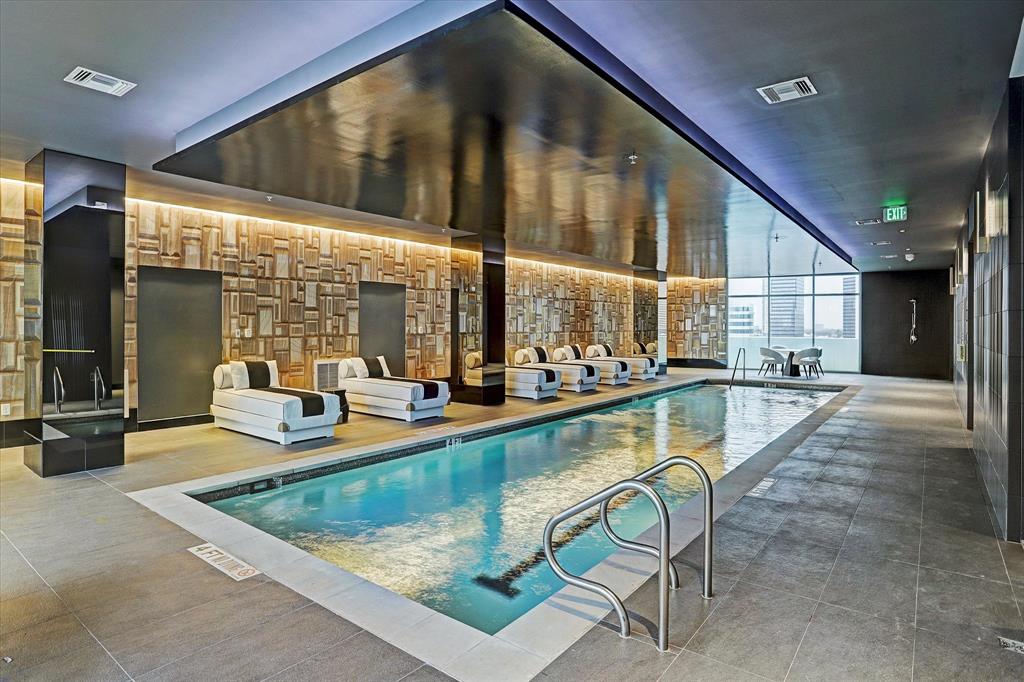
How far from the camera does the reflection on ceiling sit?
128 inches

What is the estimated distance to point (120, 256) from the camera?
5703mm

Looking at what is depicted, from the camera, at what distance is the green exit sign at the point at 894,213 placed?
766 cm

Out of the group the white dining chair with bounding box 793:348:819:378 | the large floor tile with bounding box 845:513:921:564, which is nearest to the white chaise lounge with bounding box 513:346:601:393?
the white dining chair with bounding box 793:348:819:378

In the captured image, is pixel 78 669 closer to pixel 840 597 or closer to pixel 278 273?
pixel 840 597

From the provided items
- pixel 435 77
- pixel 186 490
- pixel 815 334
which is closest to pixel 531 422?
pixel 186 490

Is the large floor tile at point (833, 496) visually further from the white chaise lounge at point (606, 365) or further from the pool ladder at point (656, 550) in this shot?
the white chaise lounge at point (606, 365)

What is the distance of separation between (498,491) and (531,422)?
10.3ft

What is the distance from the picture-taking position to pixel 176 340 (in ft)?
26.8

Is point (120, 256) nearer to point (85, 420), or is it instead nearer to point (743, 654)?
point (85, 420)

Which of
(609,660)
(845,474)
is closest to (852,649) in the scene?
(609,660)

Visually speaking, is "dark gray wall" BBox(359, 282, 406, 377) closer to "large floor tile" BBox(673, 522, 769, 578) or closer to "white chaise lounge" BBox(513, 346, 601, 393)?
"white chaise lounge" BBox(513, 346, 601, 393)

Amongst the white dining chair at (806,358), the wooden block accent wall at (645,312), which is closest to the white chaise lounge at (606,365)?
the wooden block accent wall at (645,312)

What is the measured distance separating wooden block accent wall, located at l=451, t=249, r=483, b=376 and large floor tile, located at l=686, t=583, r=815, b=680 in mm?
7584

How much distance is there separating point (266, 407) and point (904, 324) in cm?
1585
